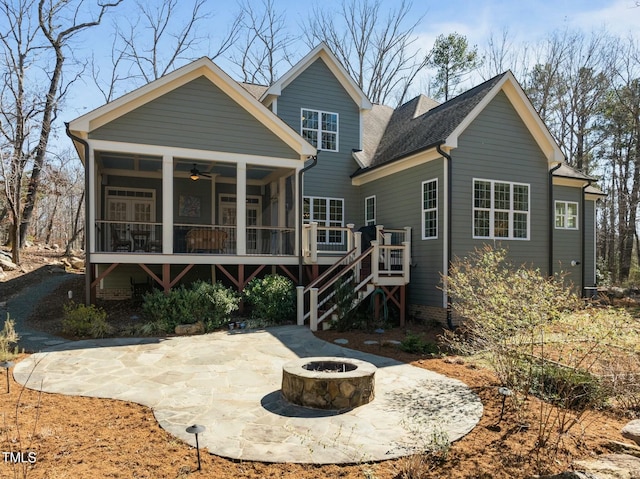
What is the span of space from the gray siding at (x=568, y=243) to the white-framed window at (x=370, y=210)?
5509mm

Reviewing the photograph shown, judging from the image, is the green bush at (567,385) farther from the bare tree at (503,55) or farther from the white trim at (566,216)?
the bare tree at (503,55)

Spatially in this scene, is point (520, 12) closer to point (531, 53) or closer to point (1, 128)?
point (531, 53)

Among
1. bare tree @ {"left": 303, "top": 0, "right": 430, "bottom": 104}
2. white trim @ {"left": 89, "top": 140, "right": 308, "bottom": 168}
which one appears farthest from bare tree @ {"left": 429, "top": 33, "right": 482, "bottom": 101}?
white trim @ {"left": 89, "top": 140, "right": 308, "bottom": 168}

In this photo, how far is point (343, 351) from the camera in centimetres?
815

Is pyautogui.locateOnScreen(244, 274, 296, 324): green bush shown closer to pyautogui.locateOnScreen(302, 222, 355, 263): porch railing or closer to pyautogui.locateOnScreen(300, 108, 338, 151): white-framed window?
pyautogui.locateOnScreen(302, 222, 355, 263): porch railing

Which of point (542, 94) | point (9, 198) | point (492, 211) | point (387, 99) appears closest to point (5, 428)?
point (492, 211)

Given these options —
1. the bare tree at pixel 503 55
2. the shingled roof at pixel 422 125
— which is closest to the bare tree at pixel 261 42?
the bare tree at pixel 503 55

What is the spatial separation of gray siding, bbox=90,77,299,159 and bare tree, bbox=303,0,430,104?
54.8 feet

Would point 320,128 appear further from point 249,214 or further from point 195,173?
point 195,173

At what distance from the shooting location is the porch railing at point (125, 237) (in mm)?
11334

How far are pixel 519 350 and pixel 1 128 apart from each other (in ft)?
71.8

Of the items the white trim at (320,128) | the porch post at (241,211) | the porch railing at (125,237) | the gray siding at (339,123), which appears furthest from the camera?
the white trim at (320,128)

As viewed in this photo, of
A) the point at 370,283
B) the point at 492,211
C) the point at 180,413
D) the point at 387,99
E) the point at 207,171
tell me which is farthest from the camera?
the point at 387,99

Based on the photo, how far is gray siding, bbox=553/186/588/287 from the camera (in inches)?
520
